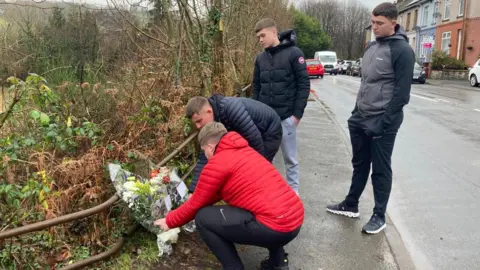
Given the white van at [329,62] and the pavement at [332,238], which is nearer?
the pavement at [332,238]

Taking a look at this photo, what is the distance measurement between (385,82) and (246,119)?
141 cm

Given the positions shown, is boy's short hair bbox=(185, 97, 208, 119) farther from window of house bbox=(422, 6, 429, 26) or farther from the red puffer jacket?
window of house bbox=(422, 6, 429, 26)

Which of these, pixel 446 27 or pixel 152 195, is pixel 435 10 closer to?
pixel 446 27

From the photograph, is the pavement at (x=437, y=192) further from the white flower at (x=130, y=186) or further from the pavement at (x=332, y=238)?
the white flower at (x=130, y=186)

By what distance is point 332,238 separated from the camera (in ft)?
13.7

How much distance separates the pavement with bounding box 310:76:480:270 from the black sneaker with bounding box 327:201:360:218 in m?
0.17

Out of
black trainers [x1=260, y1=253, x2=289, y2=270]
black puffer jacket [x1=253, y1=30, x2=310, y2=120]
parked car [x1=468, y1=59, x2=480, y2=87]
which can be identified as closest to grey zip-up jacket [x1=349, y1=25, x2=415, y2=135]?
black puffer jacket [x1=253, y1=30, x2=310, y2=120]

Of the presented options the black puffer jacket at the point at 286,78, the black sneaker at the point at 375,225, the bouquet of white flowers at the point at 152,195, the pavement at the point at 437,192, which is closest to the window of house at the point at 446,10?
the pavement at the point at 437,192

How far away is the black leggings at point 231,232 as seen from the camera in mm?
2891

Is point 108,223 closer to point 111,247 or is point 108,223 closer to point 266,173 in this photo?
point 111,247

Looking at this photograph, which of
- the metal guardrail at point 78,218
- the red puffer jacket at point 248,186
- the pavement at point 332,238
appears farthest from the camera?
the pavement at point 332,238

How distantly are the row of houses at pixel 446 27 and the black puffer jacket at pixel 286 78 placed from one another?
2362cm

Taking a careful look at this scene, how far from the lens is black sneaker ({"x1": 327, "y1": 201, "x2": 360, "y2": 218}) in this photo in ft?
15.4

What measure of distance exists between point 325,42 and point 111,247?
70842 millimetres
